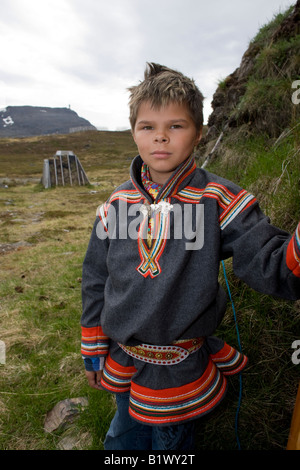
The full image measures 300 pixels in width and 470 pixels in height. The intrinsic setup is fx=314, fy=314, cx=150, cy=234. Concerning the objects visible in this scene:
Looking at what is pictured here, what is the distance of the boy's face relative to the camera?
4.43 feet

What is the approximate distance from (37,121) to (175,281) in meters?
171

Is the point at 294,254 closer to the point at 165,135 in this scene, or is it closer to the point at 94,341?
the point at 165,135

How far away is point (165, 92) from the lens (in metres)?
1.34

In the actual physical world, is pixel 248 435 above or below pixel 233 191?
below

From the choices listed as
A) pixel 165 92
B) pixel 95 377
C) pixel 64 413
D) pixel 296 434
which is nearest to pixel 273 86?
pixel 165 92

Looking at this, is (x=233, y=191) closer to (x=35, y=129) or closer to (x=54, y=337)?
(x=54, y=337)

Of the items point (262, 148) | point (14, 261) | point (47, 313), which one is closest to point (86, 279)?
point (47, 313)

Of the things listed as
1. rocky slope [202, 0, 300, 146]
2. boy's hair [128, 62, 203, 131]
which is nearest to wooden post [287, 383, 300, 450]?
boy's hair [128, 62, 203, 131]

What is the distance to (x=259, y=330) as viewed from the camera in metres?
2.05

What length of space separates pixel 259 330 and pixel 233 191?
1.16 meters

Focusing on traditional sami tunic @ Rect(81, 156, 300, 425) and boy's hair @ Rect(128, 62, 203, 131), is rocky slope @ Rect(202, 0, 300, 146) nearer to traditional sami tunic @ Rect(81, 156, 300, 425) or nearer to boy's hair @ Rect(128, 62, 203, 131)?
boy's hair @ Rect(128, 62, 203, 131)

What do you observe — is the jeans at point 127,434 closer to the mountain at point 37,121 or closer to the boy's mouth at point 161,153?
the boy's mouth at point 161,153

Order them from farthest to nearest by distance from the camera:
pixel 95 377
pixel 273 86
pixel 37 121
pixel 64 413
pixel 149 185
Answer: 1. pixel 37 121
2. pixel 273 86
3. pixel 64 413
4. pixel 95 377
5. pixel 149 185

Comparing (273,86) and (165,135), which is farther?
(273,86)
